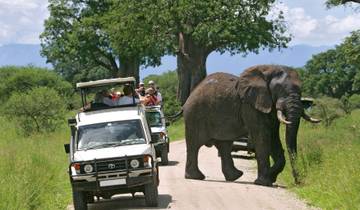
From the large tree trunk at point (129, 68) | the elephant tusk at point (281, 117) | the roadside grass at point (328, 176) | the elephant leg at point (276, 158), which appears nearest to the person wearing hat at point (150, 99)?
the roadside grass at point (328, 176)

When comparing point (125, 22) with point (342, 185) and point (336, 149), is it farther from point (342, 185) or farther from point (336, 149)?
point (342, 185)

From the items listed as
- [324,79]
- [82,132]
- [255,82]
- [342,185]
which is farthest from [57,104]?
[324,79]

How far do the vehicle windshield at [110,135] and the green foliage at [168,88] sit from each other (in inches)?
1261

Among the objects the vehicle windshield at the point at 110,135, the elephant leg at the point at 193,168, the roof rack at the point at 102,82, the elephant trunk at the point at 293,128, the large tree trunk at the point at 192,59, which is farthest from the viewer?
the large tree trunk at the point at 192,59

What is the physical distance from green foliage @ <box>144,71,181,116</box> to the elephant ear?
2771 centimetres

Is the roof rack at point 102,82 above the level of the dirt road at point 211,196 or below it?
above

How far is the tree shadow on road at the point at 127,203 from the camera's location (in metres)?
15.7

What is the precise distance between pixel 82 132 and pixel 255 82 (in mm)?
5806

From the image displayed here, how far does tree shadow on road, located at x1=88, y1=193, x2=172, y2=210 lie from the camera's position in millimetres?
15664

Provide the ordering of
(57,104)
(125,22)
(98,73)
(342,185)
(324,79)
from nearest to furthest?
(342,185) → (57,104) → (125,22) → (324,79) → (98,73)

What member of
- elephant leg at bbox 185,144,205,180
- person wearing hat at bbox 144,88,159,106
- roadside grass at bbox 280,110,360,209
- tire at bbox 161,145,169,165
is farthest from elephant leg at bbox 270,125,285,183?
person wearing hat at bbox 144,88,159,106

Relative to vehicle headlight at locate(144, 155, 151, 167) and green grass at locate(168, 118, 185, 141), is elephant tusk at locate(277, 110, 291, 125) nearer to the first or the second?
vehicle headlight at locate(144, 155, 151, 167)

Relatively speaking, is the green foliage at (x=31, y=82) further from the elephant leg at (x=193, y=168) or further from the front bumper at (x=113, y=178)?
the front bumper at (x=113, y=178)

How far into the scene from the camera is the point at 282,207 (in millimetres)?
15000
